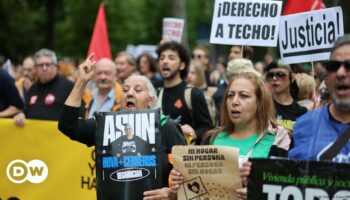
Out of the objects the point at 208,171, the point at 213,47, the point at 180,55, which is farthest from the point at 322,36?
the point at 213,47

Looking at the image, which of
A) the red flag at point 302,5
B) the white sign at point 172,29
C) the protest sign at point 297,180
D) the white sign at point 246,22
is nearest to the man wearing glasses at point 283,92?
the white sign at point 246,22

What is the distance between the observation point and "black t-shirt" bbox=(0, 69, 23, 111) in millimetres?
9891

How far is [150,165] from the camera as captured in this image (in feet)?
19.0

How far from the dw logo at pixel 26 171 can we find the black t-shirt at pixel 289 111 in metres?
2.47

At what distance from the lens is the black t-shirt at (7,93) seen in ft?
32.4

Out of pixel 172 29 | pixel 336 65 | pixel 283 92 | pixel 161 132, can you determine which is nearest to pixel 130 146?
pixel 161 132

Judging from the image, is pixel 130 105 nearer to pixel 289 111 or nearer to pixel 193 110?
pixel 193 110

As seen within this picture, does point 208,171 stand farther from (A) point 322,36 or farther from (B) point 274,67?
(B) point 274,67

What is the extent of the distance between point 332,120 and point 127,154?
1736 mm

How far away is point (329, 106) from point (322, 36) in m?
2.78

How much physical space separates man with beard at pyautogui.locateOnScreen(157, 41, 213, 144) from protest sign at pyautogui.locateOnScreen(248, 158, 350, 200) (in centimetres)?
329

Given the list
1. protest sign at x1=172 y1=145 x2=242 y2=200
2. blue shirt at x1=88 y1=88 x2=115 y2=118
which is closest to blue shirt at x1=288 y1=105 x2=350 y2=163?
protest sign at x1=172 y1=145 x2=242 y2=200

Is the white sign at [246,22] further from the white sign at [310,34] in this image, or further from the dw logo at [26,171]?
the dw logo at [26,171]

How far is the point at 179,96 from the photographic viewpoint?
28.5 ft
